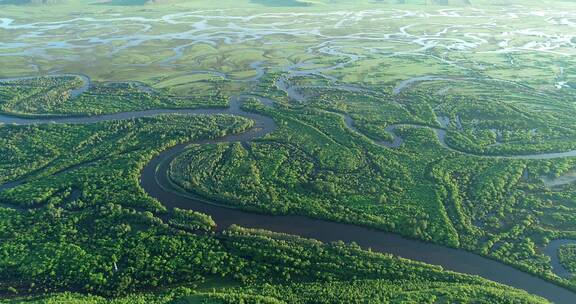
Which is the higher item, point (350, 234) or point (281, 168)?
point (281, 168)

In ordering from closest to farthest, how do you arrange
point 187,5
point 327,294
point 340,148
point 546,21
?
point 327,294, point 340,148, point 546,21, point 187,5

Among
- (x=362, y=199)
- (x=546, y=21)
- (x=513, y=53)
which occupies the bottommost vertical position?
(x=362, y=199)

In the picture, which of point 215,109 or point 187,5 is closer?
point 215,109

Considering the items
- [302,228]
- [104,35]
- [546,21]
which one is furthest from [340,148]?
[546,21]

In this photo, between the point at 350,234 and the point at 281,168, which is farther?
the point at 281,168

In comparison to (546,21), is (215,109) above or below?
below

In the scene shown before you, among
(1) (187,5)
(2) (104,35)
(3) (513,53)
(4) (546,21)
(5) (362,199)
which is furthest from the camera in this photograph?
(1) (187,5)

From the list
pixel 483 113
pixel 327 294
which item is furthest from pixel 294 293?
pixel 483 113

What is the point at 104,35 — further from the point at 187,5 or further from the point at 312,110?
the point at 312,110
